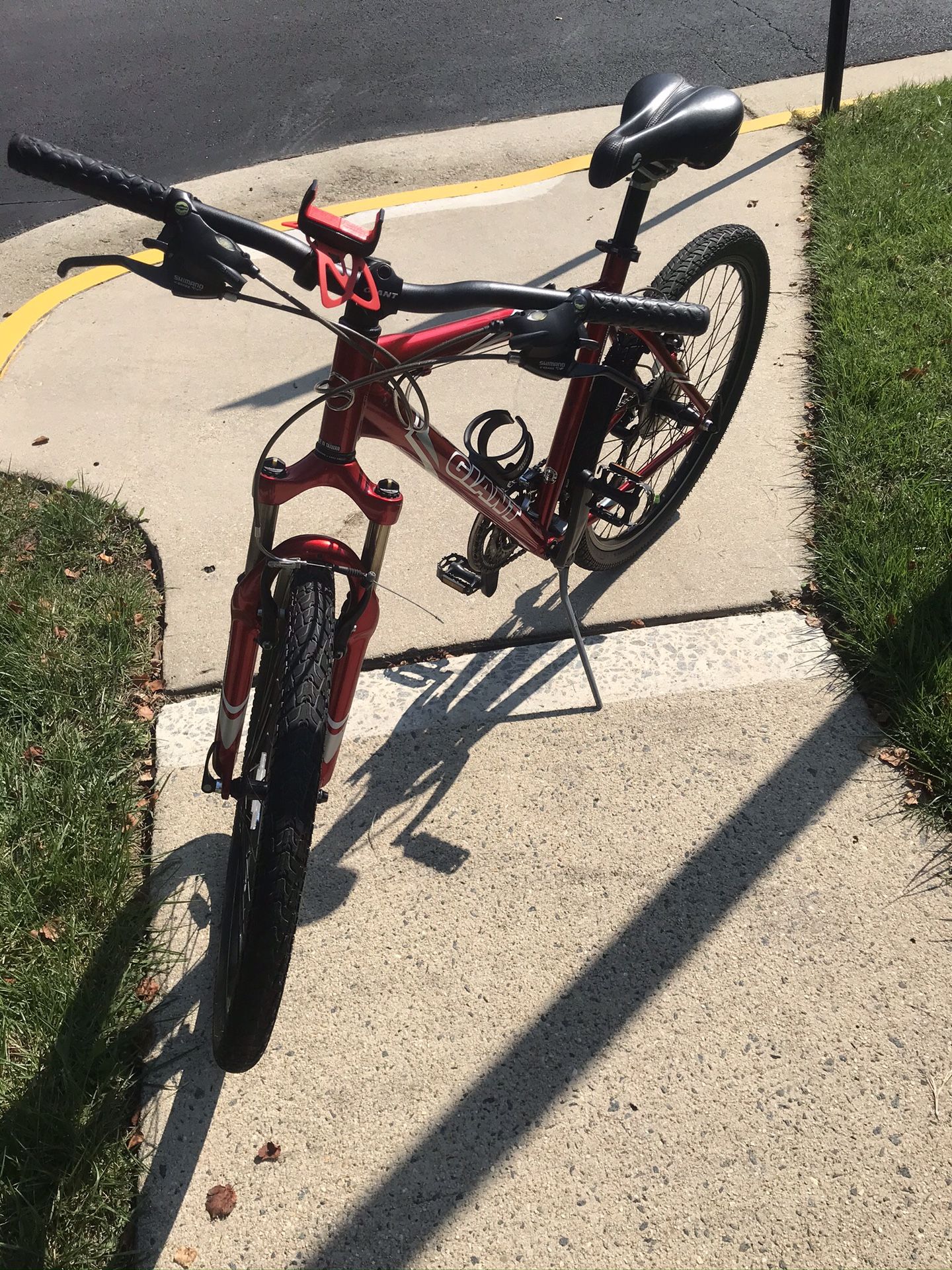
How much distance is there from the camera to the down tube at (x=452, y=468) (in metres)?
2.11

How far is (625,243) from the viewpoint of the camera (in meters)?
2.60

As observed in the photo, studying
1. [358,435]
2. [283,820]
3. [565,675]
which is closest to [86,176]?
[358,435]

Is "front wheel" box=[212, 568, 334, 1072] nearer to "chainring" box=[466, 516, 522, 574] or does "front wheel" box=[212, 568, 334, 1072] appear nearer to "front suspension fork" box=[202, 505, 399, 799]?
"front suspension fork" box=[202, 505, 399, 799]

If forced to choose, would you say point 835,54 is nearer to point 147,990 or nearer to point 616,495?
point 616,495

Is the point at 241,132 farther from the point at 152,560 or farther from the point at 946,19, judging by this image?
the point at 946,19

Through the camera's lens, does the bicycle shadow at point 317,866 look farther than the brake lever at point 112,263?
Yes

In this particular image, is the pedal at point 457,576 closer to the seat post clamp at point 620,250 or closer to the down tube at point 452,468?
the down tube at point 452,468

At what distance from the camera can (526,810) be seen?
109 inches

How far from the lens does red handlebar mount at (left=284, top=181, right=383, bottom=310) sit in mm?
1646

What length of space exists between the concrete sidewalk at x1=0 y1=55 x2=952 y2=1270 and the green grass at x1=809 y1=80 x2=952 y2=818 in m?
0.14

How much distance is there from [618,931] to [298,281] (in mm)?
1681

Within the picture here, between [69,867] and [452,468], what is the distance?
4.63ft

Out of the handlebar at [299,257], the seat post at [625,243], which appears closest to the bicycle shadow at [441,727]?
the seat post at [625,243]

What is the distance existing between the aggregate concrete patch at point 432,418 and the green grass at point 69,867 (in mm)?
210
